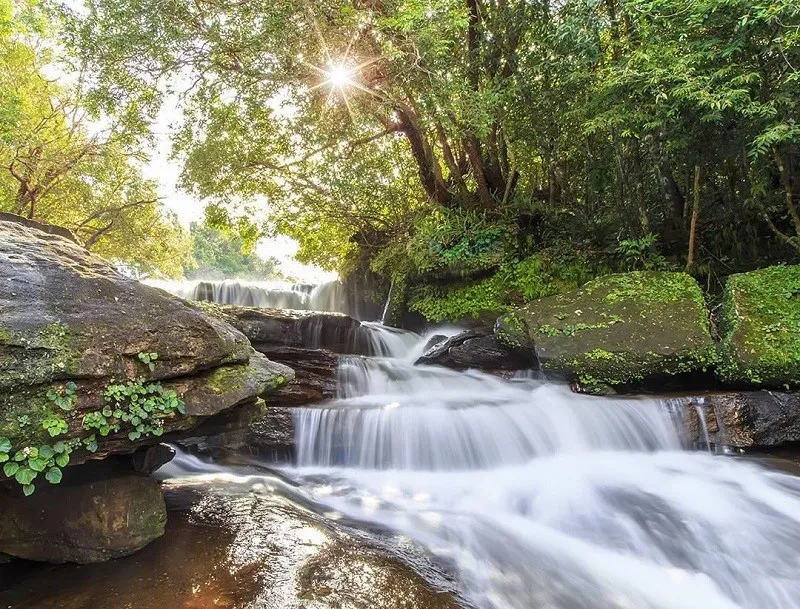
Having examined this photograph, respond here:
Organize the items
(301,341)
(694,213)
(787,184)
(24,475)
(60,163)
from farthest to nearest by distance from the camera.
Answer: (60,163)
(301,341)
(694,213)
(787,184)
(24,475)

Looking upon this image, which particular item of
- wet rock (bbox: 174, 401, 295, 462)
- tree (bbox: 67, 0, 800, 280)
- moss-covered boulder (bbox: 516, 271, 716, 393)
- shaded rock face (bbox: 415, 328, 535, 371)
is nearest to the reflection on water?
wet rock (bbox: 174, 401, 295, 462)

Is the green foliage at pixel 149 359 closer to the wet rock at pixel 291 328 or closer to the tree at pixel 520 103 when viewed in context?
the wet rock at pixel 291 328

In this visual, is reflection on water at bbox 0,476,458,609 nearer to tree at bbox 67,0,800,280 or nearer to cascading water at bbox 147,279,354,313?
tree at bbox 67,0,800,280

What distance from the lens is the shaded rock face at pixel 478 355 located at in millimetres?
7723

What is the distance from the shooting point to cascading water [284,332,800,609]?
3225mm

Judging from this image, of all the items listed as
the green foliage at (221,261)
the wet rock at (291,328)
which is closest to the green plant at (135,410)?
the wet rock at (291,328)

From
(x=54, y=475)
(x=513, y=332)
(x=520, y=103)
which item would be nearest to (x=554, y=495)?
(x=513, y=332)

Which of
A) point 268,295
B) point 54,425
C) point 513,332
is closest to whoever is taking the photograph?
point 54,425

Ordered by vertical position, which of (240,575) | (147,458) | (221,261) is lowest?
(240,575)

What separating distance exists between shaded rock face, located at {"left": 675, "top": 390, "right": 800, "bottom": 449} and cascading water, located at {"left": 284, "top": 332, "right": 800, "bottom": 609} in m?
0.30

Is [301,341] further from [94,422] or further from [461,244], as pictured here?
[94,422]

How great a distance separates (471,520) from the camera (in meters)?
4.12

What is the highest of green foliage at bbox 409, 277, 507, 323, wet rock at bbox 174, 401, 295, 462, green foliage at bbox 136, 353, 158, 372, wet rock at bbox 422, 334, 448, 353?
green foliage at bbox 409, 277, 507, 323

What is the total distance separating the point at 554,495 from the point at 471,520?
1006 millimetres
